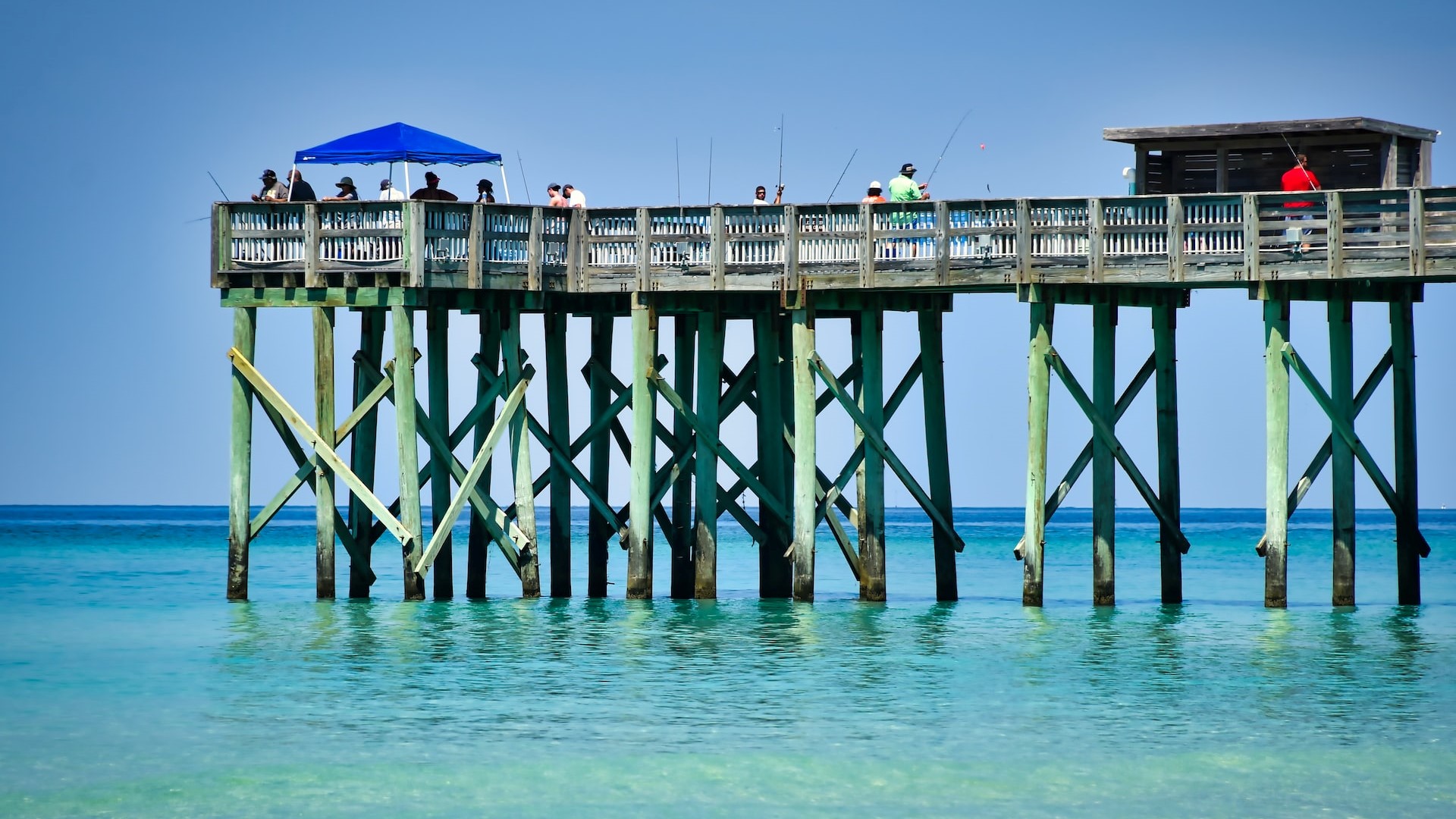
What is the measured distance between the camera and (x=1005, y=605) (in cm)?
3388

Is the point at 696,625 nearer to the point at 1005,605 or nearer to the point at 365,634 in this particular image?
the point at 365,634

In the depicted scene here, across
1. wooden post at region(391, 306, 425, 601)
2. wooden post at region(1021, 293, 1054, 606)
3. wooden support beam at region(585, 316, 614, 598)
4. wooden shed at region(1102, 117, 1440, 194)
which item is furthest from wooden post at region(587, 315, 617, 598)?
wooden shed at region(1102, 117, 1440, 194)

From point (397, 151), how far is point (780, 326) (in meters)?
6.29

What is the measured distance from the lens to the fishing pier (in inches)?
1080

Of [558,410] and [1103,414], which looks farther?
[558,410]

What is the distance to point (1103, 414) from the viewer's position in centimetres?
2927

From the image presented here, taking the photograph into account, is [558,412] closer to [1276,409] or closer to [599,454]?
[599,454]

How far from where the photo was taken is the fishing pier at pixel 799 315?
27.4 m

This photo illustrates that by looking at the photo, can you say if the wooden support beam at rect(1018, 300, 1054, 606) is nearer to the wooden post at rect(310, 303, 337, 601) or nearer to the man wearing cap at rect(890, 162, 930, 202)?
the man wearing cap at rect(890, 162, 930, 202)

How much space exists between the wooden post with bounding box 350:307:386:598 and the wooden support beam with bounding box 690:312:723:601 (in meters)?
4.77

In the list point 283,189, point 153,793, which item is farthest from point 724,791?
point 283,189

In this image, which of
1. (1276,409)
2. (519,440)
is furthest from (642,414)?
(1276,409)

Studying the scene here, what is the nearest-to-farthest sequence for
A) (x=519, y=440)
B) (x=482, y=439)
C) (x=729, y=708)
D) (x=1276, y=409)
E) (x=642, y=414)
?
(x=729, y=708)
(x=1276, y=409)
(x=642, y=414)
(x=519, y=440)
(x=482, y=439)

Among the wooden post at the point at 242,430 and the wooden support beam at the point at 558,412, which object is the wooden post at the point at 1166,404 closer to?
the wooden support beam at the point at 558,412
